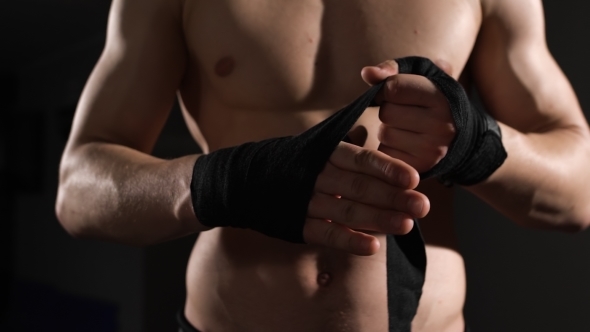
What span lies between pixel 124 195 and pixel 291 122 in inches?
9.4

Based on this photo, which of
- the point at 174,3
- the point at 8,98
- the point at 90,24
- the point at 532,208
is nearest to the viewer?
the point at 532,208

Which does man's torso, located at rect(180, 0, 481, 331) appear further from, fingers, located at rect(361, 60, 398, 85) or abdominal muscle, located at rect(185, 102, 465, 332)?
fingers, located at rect(361, 60, 398, 85)

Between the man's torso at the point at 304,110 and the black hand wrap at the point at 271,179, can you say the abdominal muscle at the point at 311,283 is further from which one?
the black hand wrap at the point at 271,179

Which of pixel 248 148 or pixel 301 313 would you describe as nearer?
pixel 248 148

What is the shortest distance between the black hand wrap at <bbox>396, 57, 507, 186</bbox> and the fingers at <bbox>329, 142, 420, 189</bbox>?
4.0 inches

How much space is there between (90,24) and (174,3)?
2.10 meters

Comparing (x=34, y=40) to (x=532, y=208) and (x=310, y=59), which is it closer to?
(x=310, y=59)

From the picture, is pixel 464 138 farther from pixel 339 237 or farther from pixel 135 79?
pixel 135 79

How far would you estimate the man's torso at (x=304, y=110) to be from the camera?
736 mm

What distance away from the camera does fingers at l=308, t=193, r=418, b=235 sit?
0.51m

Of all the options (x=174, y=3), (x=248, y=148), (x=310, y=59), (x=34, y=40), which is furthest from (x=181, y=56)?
(x=34, y=40)

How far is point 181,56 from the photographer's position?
2.78 feet

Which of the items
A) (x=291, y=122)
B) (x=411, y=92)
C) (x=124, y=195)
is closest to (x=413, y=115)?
(x=411, y=92)

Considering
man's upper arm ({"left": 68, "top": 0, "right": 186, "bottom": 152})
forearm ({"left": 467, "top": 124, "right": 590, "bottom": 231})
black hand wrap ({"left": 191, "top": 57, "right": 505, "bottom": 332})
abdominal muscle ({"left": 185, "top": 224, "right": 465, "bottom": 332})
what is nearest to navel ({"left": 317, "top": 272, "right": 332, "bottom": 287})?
abdominal muscle ({"left": 185, "top": 224, "right": 465, "bottom": 332})
